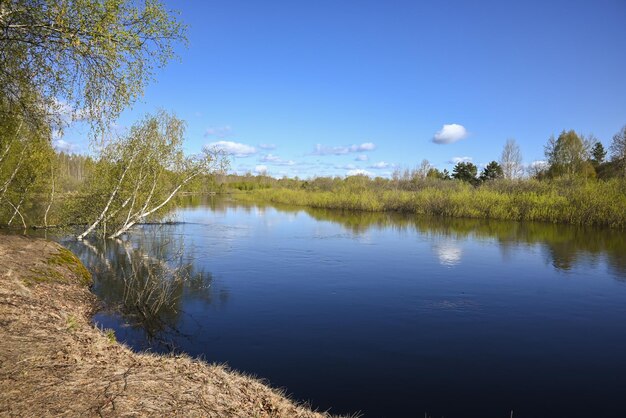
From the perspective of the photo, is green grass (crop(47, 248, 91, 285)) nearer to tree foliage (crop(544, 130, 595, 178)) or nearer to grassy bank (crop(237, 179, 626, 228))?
grassy bank (crop(237, 179, 626, 228))

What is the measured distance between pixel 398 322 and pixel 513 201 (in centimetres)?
3172

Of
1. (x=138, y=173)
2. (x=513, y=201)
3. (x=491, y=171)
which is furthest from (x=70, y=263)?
(x=491, y=171)

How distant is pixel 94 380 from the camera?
4.81 m

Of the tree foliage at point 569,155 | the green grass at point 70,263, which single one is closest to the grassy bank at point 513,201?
the tree foliage at point 569,155

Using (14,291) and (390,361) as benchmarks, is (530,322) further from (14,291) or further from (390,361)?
(14,291)

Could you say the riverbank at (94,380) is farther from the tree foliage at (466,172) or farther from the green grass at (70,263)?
the tree foliage at (466,172)

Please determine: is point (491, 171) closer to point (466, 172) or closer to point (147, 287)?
point (466, 172)

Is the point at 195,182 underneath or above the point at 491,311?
above

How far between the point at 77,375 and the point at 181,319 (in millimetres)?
5590

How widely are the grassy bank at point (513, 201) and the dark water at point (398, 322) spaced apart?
13.2 meters

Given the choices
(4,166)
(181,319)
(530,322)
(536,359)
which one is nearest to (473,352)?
(536,359)

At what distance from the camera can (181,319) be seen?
10.4m

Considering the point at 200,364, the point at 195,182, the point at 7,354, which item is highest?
the point at 195,182

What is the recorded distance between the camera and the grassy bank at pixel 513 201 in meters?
31.6
